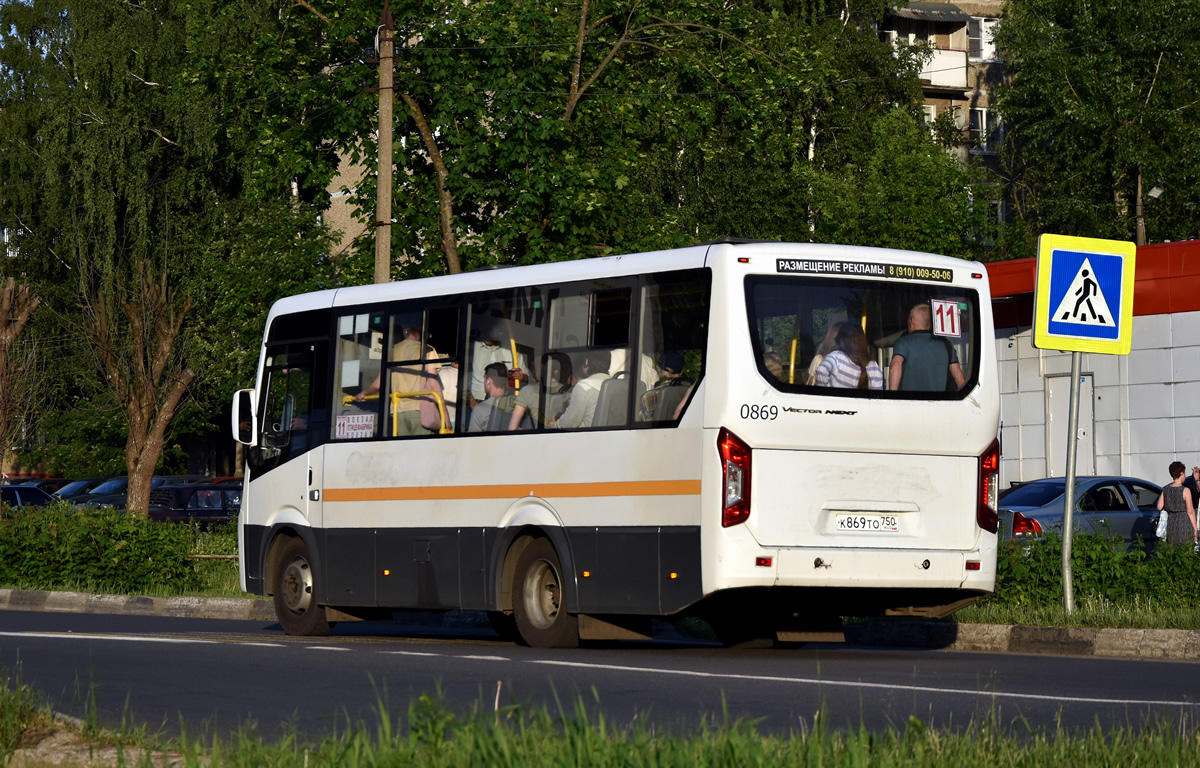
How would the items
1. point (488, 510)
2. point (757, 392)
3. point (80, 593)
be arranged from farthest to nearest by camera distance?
point (80, 593), point (488, 510), point (757, 392)

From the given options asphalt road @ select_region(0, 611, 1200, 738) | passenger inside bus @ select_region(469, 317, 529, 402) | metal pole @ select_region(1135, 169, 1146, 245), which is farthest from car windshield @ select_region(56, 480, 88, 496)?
passenger inside bus @ select_region(469, 317, 529, 402)

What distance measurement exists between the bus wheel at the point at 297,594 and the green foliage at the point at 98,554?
648cm

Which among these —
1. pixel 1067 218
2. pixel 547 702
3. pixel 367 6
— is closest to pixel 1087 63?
pixel 1067 218

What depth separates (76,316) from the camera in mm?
52656

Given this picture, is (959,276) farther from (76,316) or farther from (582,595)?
(76,316)

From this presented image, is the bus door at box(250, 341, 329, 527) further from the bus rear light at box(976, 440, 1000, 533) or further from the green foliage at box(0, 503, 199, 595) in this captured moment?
the green foliage at box(0, 503, 199, 595)

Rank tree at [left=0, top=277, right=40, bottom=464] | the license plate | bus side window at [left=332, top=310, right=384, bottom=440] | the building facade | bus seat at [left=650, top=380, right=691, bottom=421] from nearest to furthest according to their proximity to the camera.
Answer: the license plate
bus seat at [left=650, top=380, right=691, bottom=421]
bus side window at [left=332, top=310, right=384, bottom=440]
the building facade
tree at [left=0, top=277, right=40, bottom=464]

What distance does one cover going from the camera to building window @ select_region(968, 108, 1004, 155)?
62.6m

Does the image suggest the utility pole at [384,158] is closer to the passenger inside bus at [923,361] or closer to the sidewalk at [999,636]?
the sidewalk at [999,636]

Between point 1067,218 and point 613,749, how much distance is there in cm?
4827

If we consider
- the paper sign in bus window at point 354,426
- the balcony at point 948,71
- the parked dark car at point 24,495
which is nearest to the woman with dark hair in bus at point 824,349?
the paper sign in bus window at point 354,426

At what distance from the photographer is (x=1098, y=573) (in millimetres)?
15781

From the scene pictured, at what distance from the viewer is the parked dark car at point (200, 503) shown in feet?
135

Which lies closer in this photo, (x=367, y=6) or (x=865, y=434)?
(x=865, y=434)
